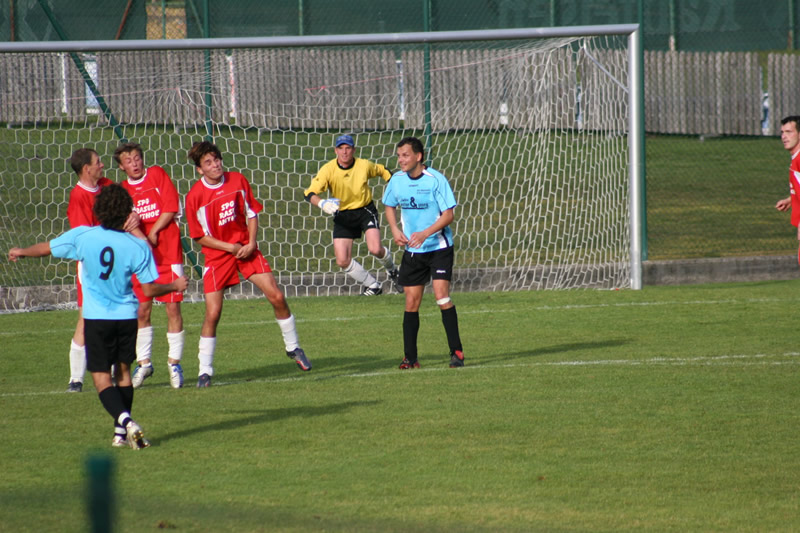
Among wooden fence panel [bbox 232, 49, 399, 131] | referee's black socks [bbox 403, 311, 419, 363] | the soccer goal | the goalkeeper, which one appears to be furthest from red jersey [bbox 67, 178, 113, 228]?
wooden fence panel [bbox 232, 49, 399, 131]

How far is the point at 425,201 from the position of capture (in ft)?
29.2

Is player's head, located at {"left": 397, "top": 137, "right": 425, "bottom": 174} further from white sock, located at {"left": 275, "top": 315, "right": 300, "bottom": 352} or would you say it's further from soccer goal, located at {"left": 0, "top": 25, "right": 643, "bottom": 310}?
soccer goal, located at {"left": 0, "top": 25, "right": 643, "bottom": 310}

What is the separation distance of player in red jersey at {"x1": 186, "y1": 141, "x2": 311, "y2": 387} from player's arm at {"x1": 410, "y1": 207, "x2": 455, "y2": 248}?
3.92 ft

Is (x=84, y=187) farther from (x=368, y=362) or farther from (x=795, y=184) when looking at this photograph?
(x=795, y=184)

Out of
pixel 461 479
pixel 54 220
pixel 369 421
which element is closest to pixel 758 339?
pixel 369 421

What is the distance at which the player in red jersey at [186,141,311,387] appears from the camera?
8.38 m

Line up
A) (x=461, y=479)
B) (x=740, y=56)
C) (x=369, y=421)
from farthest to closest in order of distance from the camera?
1. (x=740, y=56)
2. (x=369, y=421)
3. (x=461, y=479)

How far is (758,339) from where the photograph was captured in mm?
9734

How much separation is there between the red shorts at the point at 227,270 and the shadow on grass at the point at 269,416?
1.50 metres

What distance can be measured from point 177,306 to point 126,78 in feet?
18.5

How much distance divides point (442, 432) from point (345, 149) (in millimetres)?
5972

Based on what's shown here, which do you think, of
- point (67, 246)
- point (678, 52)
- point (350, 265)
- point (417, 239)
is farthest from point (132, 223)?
point (678, 52)

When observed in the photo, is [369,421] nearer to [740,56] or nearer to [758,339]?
[758,339]

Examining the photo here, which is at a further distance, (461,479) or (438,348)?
(438,348)
